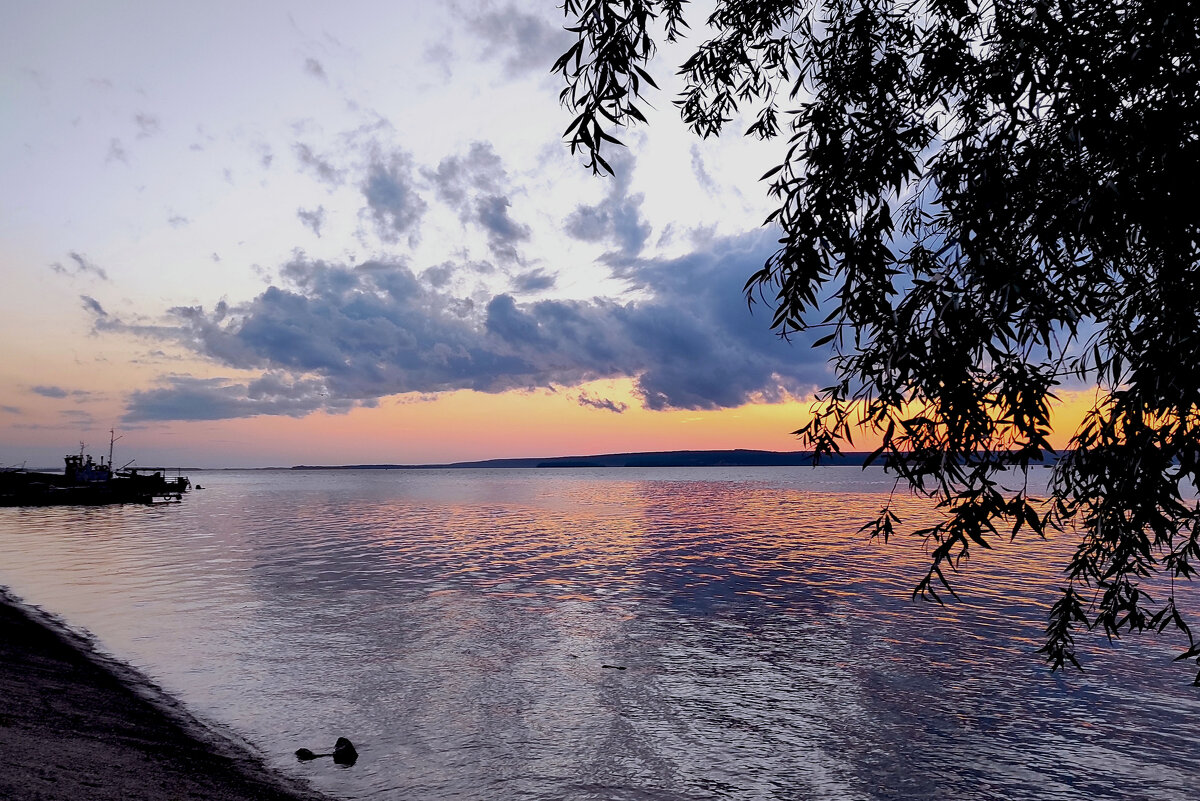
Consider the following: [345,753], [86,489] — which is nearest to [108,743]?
[345,753]

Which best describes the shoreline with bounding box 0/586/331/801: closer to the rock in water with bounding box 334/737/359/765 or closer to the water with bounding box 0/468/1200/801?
the water with bounding box 0/468/1200/801

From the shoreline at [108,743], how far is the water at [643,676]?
779 millimetres

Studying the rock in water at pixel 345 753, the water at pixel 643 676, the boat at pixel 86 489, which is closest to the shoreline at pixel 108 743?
the water at pixel 643 676

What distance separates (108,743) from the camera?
1024cm

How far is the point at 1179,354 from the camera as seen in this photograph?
4.69m

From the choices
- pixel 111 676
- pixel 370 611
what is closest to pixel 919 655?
pixel 370 611

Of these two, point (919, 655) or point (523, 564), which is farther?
point (523, 564)

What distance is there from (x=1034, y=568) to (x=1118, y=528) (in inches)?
1196

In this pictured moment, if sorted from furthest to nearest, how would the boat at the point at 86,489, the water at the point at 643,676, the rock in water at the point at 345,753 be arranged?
the boat at the point at 86,489
the rock in water at the point at 345,753
the water at the point at 643,676

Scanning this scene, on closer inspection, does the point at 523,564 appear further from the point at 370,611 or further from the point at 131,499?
the point at 131,499

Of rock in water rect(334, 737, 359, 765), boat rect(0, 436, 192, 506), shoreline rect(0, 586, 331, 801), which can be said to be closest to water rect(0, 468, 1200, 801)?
rock in water rect(334, 737, 359, 765)

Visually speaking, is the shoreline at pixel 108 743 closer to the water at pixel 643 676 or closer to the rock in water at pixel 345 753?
the water at pixel 643 676

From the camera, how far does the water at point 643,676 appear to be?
36.4 ft

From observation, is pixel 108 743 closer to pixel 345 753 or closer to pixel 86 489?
pixel 345 753
